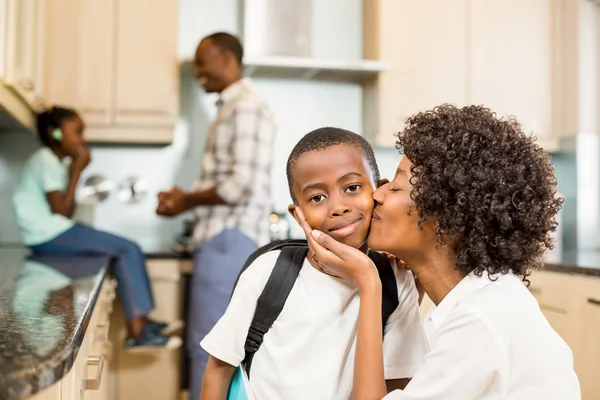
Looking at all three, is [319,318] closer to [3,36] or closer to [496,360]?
[496,360]

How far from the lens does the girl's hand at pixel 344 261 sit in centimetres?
101

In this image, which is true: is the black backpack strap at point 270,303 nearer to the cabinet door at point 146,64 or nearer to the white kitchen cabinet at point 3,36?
the white kitchen cabinet at point 3,36

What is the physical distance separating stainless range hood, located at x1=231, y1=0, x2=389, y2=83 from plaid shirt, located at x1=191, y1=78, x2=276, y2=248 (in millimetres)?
532

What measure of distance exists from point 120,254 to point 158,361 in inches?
21.2

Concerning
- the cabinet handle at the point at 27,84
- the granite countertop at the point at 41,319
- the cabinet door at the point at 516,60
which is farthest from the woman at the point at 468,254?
the cabinet door at the point at 516,60

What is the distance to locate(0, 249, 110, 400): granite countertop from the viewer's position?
2.18 ft

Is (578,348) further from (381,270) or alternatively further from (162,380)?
(162,380)

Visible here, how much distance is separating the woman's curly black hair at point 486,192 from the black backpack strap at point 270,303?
0.24 metres

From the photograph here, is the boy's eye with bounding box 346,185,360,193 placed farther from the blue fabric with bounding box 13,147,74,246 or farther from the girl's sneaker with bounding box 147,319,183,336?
the girl's sneaker with bounding box 147,319,183,336

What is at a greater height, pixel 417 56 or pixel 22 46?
pixel 417 56

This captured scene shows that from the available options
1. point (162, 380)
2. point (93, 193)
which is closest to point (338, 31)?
point (93, 193)

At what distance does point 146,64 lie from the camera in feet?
9.50

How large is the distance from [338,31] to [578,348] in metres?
1.92

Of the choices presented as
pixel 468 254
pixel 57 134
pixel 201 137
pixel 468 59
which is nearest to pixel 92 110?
pixel 57 134
